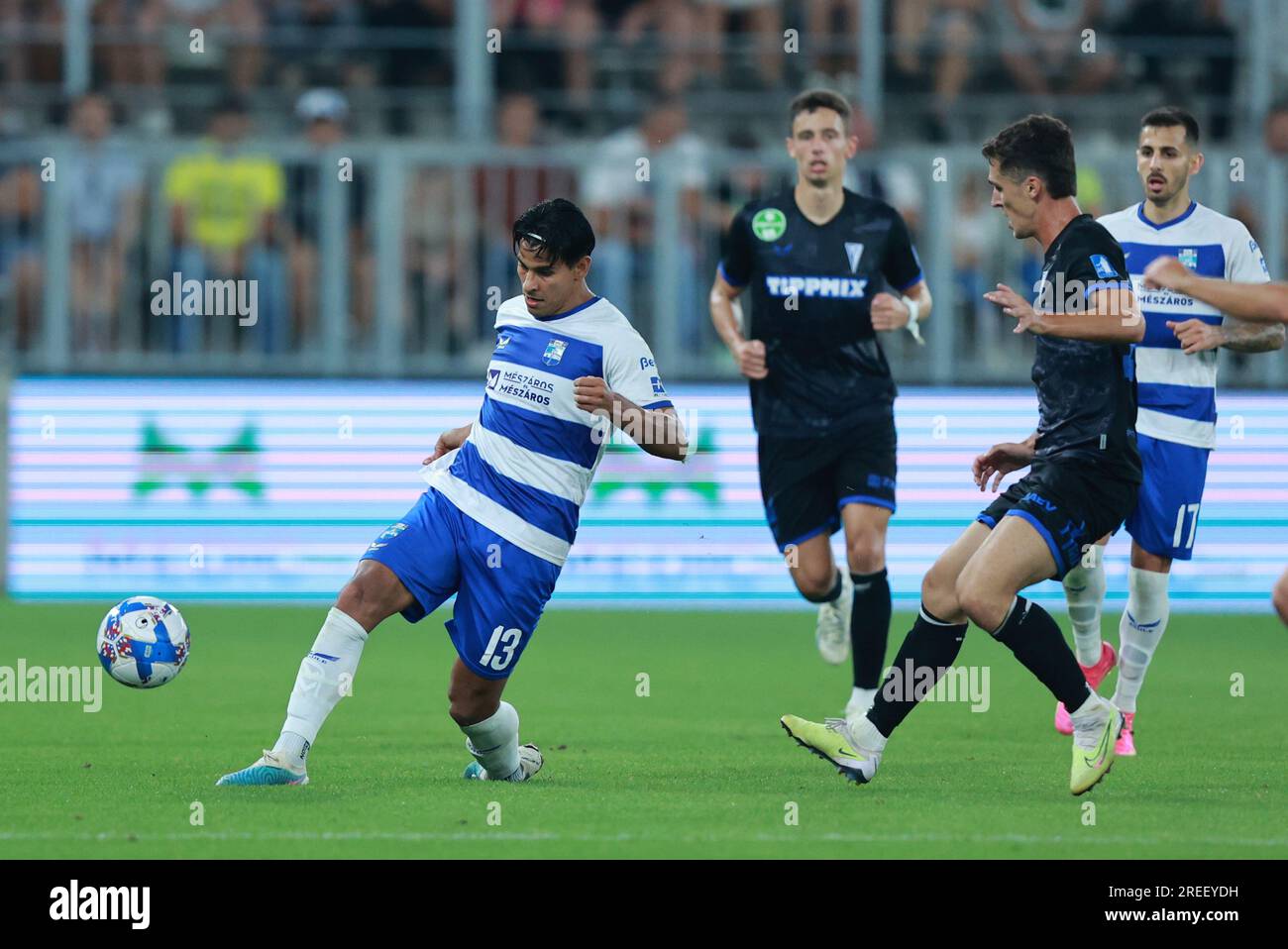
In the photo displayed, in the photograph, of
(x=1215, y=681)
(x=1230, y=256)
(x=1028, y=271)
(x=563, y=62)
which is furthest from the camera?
(x=563, y=62)

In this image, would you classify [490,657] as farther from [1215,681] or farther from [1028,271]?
[1028,271]

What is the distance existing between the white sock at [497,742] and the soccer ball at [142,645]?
4.56ft

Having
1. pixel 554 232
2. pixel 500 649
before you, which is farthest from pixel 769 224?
pixel 500 649

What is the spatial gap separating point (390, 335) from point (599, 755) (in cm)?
738

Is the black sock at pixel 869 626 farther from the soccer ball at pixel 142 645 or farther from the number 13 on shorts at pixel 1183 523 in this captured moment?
the soccer ball at pixel 142 645

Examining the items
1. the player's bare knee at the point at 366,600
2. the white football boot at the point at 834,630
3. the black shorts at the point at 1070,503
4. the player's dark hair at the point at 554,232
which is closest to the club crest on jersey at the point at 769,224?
the white football boot at the point at 834,630

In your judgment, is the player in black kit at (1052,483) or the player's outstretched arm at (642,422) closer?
the player's outstretched arm at (642,422)

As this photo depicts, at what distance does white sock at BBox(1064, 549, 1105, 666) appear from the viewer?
9805mm

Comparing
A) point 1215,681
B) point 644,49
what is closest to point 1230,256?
point 1215,681

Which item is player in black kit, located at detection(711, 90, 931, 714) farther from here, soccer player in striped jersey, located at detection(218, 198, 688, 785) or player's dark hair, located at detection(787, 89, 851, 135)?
soccer player in striped jersey, located at detection(218, 198, 688, 785)

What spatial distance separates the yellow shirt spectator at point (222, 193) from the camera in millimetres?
15555

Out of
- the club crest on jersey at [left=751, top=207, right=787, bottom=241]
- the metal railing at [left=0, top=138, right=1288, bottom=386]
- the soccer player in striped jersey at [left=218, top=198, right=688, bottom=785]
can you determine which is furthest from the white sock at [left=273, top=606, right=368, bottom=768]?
the metal railing at [left=0, top=138, right=1288, bottom=386]

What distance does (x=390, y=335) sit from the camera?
1577 centimetres

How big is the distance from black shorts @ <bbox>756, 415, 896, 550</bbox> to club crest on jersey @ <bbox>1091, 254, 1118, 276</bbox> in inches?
98.6
